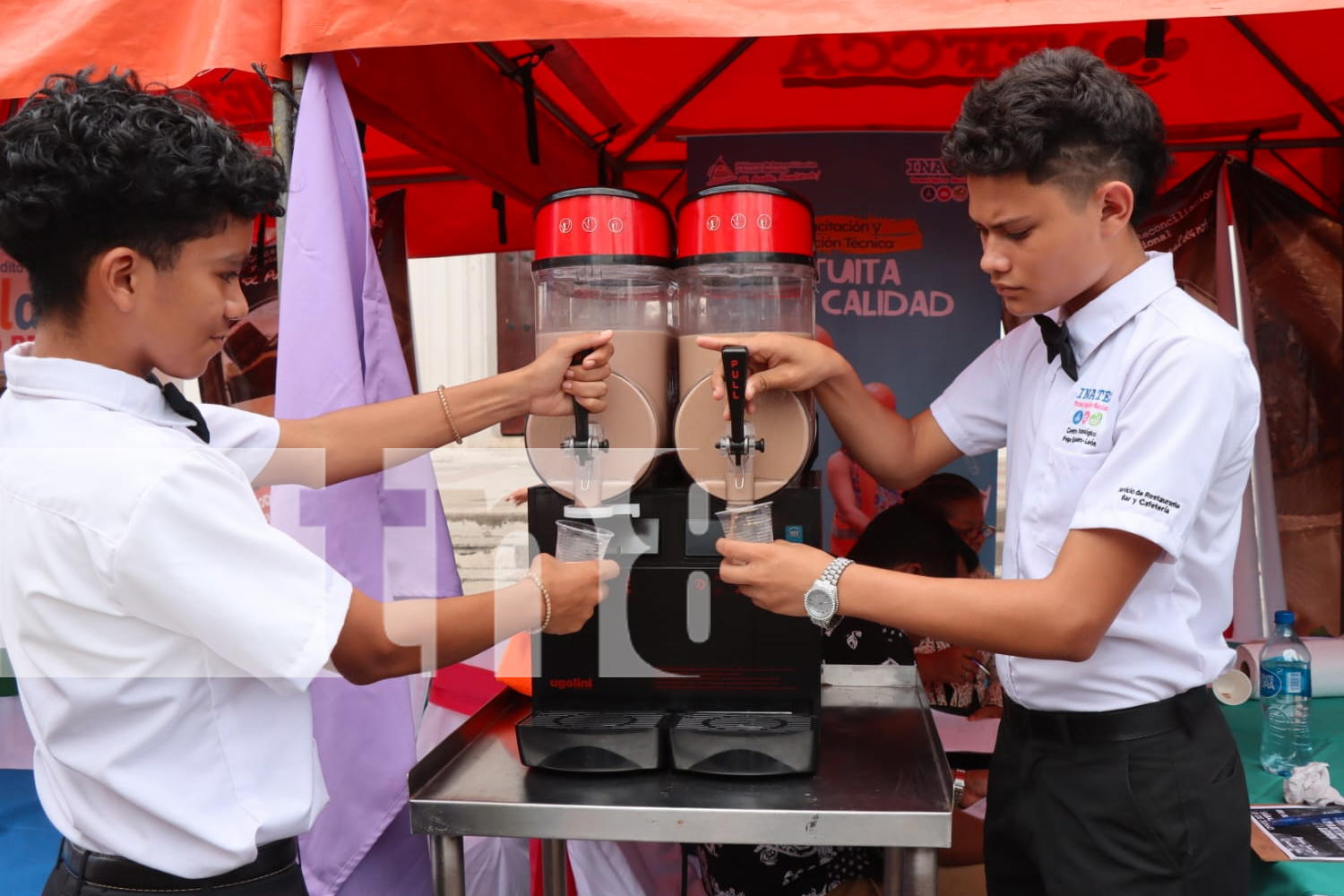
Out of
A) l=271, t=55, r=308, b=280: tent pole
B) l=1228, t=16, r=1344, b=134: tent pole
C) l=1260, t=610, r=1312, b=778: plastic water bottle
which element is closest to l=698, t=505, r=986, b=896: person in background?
l=1260, t=610, r=1312, b=778: plastic water bottle

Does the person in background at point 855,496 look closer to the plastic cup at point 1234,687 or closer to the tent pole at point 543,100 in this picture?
the plastic cup at point 1234,687

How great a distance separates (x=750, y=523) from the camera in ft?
5.33

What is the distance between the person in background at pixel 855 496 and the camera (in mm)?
3400

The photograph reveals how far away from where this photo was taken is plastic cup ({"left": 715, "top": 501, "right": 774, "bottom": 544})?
63.7 inches

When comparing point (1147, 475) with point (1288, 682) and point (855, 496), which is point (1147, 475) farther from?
point (855, 496)

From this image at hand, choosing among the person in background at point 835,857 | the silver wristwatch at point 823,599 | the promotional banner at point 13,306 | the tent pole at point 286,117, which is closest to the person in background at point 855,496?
the person in background at point 835,857

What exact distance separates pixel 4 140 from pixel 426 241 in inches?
129

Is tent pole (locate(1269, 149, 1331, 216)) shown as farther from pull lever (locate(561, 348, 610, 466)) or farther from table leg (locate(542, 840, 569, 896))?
table leg (locate(542, 840, 569, 896))

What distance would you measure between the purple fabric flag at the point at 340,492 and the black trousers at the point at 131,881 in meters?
0.55

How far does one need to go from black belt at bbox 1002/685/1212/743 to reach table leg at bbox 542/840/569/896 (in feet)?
3.81

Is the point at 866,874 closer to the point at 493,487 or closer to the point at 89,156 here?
the point at 89,156

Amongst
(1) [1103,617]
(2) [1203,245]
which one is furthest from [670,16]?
(2) [1203,245]

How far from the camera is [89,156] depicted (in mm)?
1161

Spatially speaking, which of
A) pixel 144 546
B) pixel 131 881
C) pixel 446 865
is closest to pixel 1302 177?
pixel 446 865
